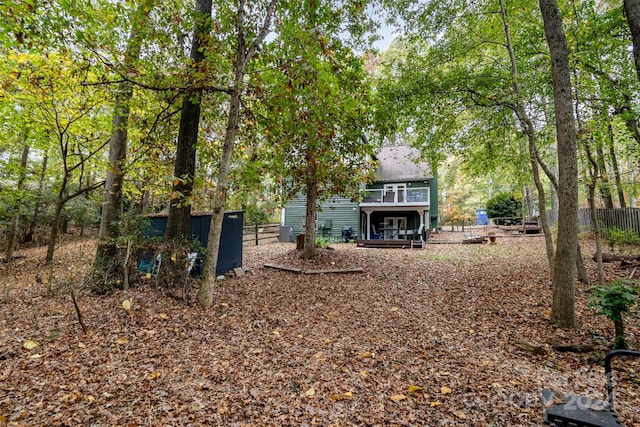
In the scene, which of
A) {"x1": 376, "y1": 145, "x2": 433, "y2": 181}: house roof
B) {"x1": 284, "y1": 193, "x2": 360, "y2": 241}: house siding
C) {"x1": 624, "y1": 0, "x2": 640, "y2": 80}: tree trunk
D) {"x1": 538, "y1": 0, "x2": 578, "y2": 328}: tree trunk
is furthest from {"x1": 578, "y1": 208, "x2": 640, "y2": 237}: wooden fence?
{"x1": 284, "y1": 193, "x2": 360, "y2": 241}: house siding

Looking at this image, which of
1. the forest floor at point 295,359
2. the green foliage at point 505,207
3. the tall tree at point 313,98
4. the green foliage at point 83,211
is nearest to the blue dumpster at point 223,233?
the forest floor at point 295,359

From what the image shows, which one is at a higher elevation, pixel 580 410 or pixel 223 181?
pixel 223 181

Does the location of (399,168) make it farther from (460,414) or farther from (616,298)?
(460,414)

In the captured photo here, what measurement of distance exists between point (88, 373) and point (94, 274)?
2.70 metres

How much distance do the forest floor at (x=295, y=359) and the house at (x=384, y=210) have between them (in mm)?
11169

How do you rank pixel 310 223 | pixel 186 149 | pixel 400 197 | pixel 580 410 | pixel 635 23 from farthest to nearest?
pixel 400 197, pixel 310 223, pixel 186 149, pixel 635 23, pixel 580 410

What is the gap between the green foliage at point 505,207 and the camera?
86.3 ft

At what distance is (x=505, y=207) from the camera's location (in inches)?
1056

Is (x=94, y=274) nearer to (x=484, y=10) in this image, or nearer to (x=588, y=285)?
(x=588, y=285)

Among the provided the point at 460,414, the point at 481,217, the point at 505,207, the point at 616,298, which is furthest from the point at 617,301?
the point at 481,217

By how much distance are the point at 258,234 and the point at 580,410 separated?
Answer: 15893 mm

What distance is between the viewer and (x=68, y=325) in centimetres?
396

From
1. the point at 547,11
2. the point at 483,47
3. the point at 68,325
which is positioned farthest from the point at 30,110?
the point at 483,47

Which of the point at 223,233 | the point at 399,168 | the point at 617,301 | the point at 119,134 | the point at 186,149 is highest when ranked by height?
the point at 399,168
